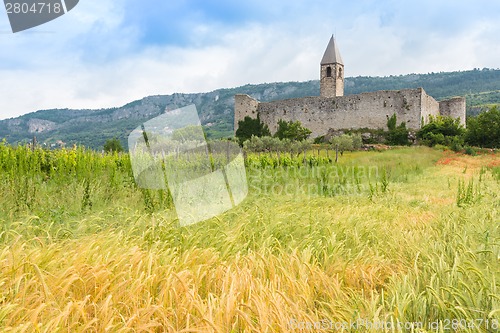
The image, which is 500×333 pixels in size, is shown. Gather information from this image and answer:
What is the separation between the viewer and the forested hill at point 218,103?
9800 cm

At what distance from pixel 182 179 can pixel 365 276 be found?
11.9 feet

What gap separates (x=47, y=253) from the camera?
2727 millimetres

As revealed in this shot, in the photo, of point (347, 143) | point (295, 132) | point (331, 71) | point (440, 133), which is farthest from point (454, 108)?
point (295, 132)

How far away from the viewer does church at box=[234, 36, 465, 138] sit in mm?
36469

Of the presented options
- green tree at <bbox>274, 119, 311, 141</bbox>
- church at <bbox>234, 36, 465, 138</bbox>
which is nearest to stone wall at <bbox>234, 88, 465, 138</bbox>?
church at <bbox>234, 36, 465, 138</bbox>

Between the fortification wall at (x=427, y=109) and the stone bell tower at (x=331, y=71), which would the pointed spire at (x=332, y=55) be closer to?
the stone bell tower at (x=331, y=71)

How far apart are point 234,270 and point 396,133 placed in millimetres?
35749

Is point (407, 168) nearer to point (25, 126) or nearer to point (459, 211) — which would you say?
point (459, 211)

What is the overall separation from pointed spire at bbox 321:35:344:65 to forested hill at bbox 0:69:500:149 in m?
46.7

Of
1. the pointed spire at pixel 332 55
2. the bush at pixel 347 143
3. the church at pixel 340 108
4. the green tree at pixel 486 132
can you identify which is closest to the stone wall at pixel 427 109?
the church at pixel 340 108

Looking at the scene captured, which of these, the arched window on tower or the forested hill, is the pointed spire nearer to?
the arched window on tower

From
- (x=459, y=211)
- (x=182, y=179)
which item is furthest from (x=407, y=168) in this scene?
(x=182, y=179)

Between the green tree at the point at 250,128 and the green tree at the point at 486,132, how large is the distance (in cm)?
1968

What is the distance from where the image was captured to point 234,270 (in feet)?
10.0
